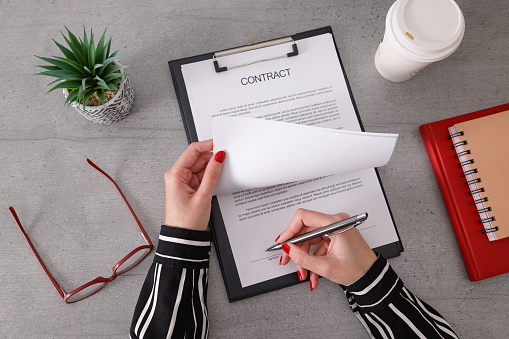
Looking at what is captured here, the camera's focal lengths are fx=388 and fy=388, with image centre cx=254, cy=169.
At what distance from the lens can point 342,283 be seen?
666 millimetres

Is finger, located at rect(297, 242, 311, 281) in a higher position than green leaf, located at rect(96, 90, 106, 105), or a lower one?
lower

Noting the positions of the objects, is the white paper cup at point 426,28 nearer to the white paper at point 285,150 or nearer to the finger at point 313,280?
the white paper at point 285,150

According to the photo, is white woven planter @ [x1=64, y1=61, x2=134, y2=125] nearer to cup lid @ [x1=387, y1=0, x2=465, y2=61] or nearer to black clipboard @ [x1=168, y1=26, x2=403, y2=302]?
black clipboard @ [x1=168, y1=26, x2=403, y2=302]

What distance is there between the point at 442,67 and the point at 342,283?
48 cm

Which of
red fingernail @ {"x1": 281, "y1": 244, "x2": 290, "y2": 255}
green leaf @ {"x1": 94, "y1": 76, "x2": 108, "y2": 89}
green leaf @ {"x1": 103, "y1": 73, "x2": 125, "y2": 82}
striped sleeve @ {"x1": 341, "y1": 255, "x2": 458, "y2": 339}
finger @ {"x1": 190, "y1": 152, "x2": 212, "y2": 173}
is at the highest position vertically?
green leaf @ {"x1": 103, "y1": 73, "x2": 125, "y2": 82}

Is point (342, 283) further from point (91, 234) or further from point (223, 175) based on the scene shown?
point (91, 234)

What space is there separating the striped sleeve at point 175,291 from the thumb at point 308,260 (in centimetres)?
15

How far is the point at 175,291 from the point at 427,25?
23.7 inches

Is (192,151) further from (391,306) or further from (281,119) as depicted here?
(391,306)

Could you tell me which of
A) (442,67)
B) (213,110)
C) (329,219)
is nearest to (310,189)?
(329,219)

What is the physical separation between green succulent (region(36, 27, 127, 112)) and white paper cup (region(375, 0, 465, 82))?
18.1 inches

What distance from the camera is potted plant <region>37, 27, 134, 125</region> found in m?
0.61

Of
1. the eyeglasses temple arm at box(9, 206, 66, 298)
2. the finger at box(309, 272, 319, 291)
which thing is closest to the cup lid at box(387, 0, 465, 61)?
the finger at box(309, 272, 319, 291)

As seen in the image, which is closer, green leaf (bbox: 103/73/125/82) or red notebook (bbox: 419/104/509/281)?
green leaf (bbox: 103/73/125/82)
